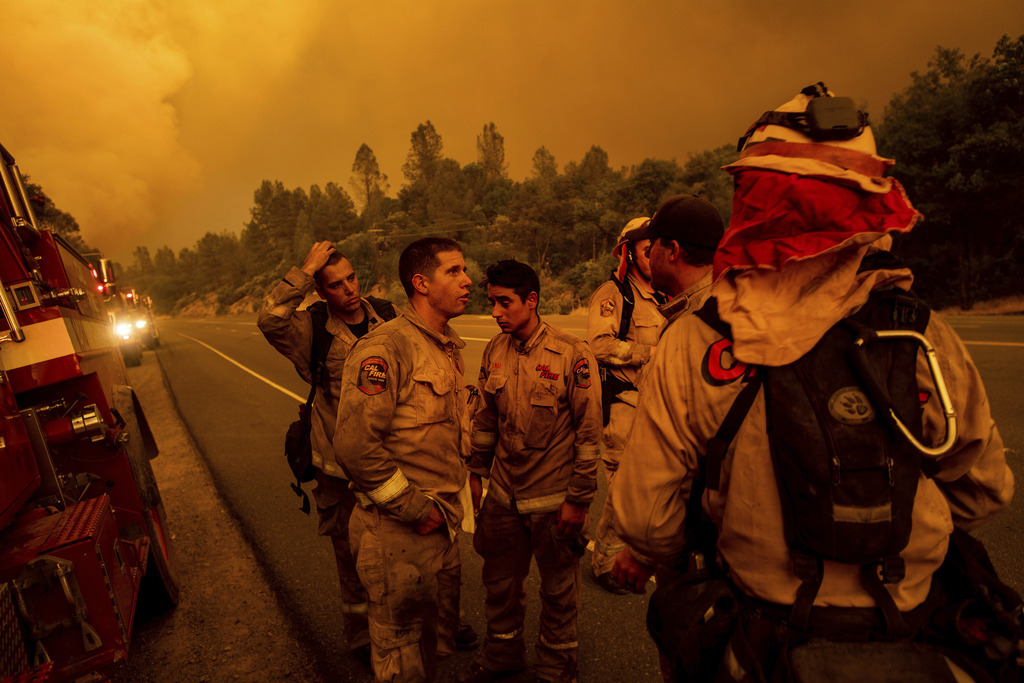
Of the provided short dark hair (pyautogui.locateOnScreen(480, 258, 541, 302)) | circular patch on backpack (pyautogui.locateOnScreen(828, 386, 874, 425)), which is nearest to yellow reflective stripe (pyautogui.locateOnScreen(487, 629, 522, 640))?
short dark hair (pyautogui.locateOnScreen(480, 258, 541, 302))

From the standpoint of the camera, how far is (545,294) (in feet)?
109

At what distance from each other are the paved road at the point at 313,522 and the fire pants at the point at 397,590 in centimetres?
79

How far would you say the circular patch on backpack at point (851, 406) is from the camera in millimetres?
1171

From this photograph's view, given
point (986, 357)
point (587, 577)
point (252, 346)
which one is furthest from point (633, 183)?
point (587, 577)

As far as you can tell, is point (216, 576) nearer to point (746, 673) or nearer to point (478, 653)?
point (478, 653)

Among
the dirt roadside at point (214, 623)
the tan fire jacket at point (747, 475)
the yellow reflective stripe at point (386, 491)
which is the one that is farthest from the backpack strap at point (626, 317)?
the dirt roadside at point (214, 623)

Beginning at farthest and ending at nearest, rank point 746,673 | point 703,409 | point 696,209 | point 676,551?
point 696,209 < point 676,551 < point 703,409 < point 746,673

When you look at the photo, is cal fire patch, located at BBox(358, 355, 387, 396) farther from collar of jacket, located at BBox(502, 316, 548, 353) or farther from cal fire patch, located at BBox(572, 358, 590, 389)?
cal fire patch, located at BBox(572, 358, 590, 389)

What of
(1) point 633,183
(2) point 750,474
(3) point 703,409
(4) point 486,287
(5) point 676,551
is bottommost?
(5) point 676,551

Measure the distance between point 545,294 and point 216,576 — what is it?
98.2ft

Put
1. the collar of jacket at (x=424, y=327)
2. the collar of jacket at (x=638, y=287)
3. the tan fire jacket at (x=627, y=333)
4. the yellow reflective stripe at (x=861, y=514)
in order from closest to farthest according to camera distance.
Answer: the yellow reflective stripe at (x=861, y=514) → the collar of jacket at (x=424, y=327) → the tan fire jacket at (x=627, y=333) → the collar of jacket at (x=638, y=287)

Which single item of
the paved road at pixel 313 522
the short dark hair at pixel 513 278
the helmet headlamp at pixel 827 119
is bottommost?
the paved road at pixel 313 522

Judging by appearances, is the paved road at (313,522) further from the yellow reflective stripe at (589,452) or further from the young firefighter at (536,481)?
the yellow reflective stripe at (589,452)

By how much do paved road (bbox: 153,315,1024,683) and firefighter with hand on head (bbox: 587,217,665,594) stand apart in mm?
500
